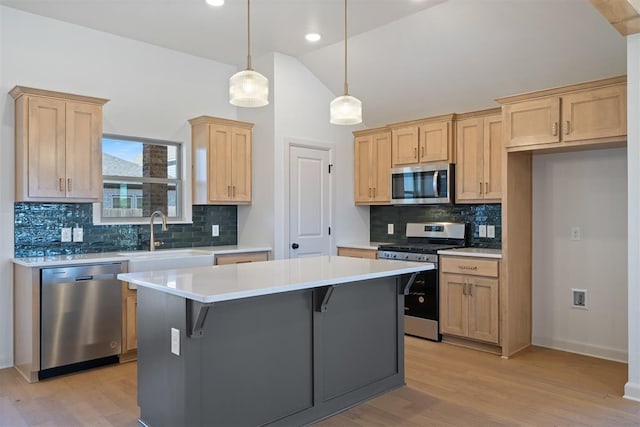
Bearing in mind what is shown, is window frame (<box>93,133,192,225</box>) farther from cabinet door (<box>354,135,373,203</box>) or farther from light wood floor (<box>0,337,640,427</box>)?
cabinet door (<box>354,135,373,203</box>)

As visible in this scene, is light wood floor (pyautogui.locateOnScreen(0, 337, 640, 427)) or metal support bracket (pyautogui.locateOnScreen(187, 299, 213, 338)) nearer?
metal support bracket (pyautogui.locateOnScreen(187, 299, 213, 338))

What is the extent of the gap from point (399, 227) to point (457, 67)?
6.72 ft

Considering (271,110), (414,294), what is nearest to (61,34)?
(271,110)

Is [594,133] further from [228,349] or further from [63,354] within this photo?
[63,354]

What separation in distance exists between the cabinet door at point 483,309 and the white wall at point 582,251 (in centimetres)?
59

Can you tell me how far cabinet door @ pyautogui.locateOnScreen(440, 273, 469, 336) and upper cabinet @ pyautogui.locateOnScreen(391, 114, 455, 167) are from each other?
4.11 ft

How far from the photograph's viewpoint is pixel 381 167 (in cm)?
562

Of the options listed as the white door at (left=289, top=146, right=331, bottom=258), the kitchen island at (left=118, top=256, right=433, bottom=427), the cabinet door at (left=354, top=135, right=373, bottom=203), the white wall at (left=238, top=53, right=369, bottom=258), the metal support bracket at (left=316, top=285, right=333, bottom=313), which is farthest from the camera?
the cabinet door at (left=354, top=135, right=373, bottom=203)

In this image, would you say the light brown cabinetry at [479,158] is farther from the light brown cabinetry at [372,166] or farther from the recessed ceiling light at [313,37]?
the recessed ceiling light at [313,37]

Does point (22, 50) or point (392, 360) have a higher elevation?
point (22, 50)

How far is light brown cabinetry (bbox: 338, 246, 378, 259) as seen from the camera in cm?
527

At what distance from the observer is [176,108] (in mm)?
5043

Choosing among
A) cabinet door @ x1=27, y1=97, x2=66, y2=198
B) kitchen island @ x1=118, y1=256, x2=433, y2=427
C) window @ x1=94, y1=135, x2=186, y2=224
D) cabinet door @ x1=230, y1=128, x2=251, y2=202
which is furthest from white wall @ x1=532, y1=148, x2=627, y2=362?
cabinet door @ x1=27, y1=97, x2=66, y2=198

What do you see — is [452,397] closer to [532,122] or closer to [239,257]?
[532,122]
